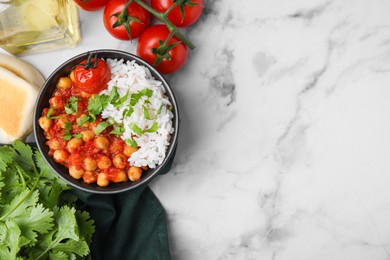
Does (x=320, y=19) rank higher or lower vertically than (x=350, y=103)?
higher

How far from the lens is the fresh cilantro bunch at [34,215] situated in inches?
64.6

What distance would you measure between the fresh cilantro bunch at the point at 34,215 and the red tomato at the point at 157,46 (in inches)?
18.0

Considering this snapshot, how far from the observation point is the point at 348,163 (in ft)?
6.30

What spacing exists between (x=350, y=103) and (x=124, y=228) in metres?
0.87

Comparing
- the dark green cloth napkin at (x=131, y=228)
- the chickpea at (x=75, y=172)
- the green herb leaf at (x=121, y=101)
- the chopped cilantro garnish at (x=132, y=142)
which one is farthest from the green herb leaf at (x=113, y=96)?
the dark green cloth napkin at (x=131, y=228)

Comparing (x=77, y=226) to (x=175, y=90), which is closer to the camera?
(x=77, y=226)

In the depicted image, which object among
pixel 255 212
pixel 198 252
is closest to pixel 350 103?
pixel 255 212

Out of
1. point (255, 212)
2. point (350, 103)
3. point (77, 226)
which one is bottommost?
point (255, 212)

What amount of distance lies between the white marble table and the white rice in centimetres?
21

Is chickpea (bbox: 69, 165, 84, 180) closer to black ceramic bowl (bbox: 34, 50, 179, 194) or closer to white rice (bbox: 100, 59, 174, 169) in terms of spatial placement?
black ceramic bowl (bbox: 34, 50, 179, 194)

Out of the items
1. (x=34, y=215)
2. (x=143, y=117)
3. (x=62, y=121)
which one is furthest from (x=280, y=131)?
(x=34, y=215)

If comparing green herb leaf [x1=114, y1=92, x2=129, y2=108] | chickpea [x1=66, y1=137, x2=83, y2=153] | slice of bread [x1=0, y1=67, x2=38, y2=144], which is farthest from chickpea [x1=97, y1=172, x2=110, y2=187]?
slice of bread [x1=0, y1=67, x2=38, y2=144]

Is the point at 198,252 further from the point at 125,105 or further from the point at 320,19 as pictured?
the point at 320,19

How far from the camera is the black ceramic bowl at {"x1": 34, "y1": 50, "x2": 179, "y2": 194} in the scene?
5.50 ft
